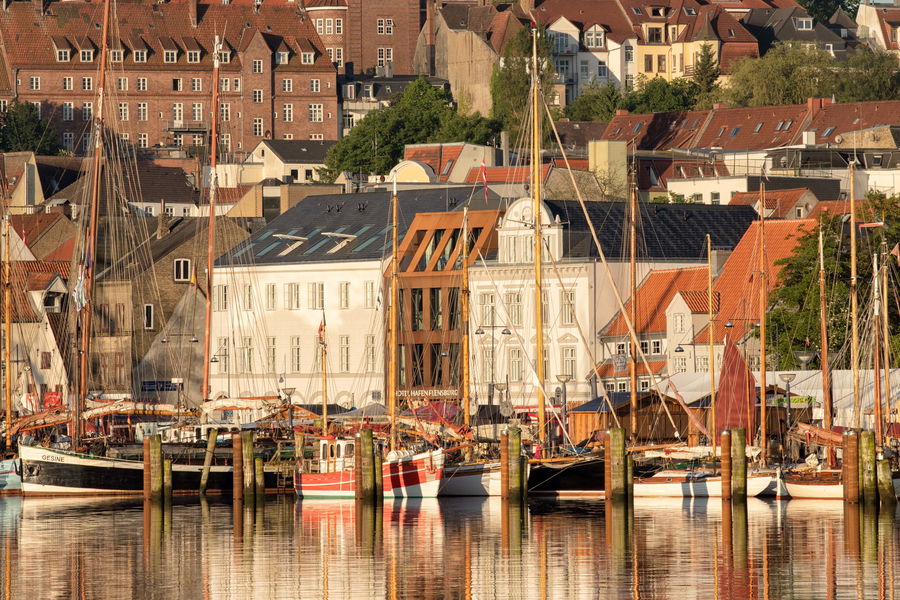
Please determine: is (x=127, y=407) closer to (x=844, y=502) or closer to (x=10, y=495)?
(x=10, y=495)

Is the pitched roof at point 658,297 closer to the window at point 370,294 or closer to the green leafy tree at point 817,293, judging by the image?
the green leafy tree at point 817,293

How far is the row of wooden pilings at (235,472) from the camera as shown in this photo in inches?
3300

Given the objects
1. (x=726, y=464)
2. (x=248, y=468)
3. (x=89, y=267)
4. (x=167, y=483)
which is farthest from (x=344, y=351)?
(x=726, y=464)

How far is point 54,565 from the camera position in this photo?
65688 millimetres

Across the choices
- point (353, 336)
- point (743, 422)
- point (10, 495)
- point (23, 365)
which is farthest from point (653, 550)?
point (23, 365)

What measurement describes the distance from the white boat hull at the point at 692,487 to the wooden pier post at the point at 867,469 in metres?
7.02

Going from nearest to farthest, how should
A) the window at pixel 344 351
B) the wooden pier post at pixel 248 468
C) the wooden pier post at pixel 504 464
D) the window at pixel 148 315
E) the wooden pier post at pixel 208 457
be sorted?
the wooden pier post at pixel 504 464 → the wooden pier post at pixel 248 468 → the wooden pier post at pixel 208 457 → the window at pixel 344 351 → the window at pixel 148 315

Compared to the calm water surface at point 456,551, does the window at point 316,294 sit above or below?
above

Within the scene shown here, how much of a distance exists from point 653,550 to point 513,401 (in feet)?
165

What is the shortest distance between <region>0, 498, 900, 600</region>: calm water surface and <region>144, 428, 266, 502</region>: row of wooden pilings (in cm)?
99

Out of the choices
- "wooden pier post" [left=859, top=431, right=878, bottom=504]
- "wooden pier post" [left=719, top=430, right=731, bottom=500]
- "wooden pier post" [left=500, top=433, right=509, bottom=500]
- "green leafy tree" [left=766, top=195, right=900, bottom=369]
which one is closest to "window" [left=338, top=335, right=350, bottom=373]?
Answer: "green leafy tree" [left=766, top=195, right=900, bottom=369]

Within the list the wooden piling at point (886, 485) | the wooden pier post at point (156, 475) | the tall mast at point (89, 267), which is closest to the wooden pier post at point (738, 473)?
the wooden piling at point (886, 485)

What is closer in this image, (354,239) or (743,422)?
(743,422)

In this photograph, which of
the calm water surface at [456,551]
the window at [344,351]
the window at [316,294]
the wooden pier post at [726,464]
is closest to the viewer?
the calm water surface at [456,551]
